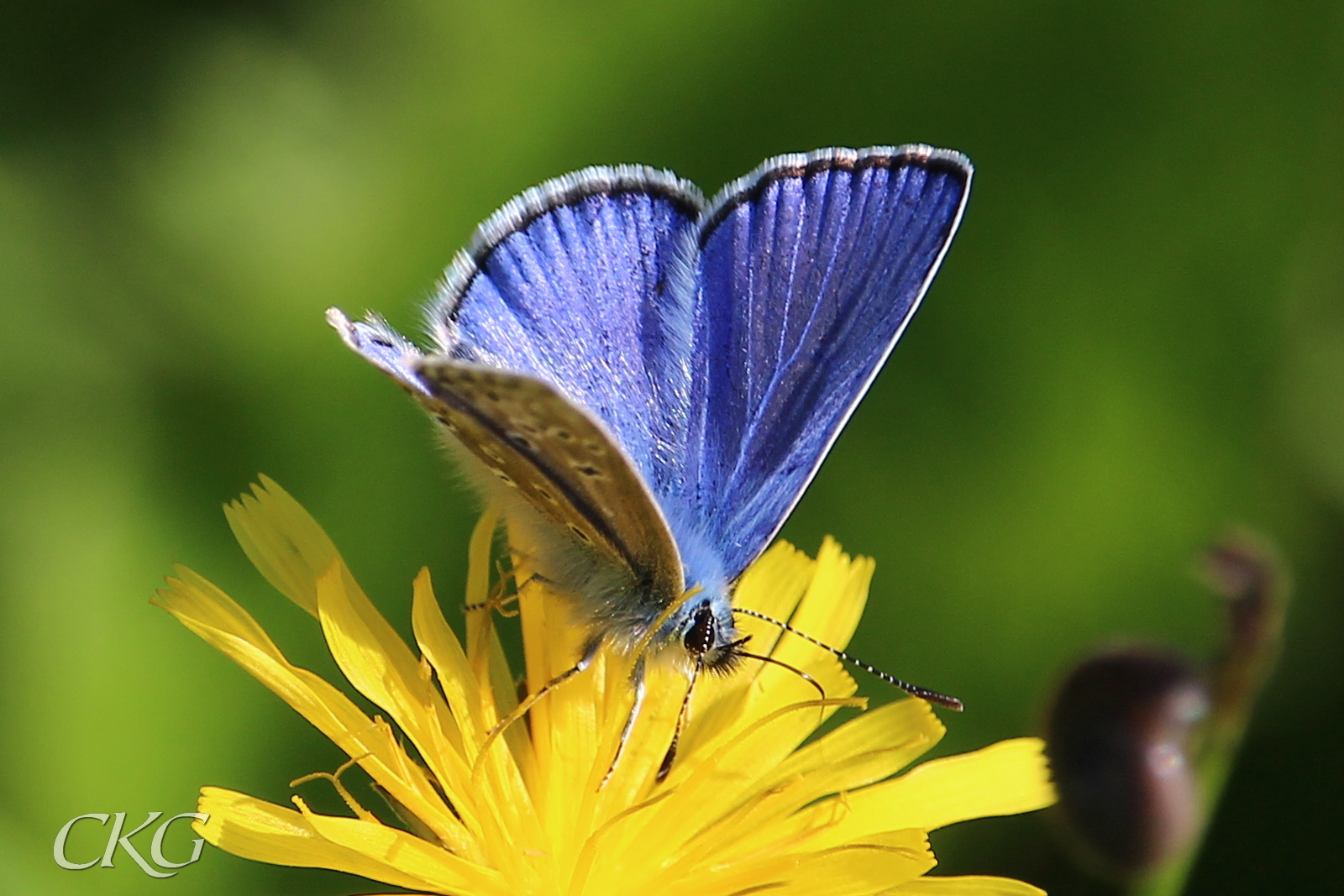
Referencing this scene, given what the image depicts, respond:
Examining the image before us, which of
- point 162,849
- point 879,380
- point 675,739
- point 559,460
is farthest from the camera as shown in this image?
point 879,380

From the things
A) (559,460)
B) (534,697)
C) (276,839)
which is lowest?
(276,839)

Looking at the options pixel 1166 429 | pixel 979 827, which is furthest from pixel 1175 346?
pixel 979 827

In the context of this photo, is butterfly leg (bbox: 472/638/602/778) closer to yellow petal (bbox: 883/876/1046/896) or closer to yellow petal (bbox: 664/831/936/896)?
yellow petal (bbox: 664/831/936/896)

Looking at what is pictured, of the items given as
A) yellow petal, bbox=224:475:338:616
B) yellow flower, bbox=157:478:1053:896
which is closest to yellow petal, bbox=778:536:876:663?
yellow flower, bbox=157:478:1053:896

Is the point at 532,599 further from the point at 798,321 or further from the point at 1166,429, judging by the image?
the point at 1166,429

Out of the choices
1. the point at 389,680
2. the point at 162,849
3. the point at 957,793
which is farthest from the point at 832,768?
the point at 162,849

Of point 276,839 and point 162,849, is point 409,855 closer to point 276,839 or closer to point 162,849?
point 276,839

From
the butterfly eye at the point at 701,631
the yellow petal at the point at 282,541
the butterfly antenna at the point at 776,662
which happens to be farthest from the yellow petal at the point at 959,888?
the yellow petal at the point at 282,541
